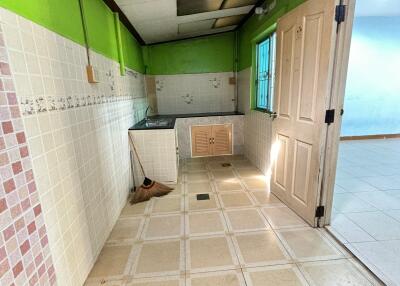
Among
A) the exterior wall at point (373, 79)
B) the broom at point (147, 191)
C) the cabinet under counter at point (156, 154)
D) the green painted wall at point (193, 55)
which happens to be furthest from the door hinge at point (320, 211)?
the exterior wall at point (373, 79)

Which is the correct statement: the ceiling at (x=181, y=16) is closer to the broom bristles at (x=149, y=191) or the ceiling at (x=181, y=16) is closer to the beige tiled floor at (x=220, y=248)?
the broom bristles at (x=149, y=191)

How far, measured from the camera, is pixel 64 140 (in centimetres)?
142

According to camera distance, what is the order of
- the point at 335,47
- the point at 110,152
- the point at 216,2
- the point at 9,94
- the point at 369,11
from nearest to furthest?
the point at 9,94 < the point at 335,47 < the point at 110,152 < the point at 216,2 < the point at 369,11

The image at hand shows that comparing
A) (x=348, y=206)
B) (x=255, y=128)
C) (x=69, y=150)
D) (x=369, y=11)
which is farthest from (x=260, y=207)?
(x=369, y=11)

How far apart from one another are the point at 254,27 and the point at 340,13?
197cm

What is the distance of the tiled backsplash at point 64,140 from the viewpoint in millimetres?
1062

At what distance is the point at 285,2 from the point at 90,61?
6.81 ft

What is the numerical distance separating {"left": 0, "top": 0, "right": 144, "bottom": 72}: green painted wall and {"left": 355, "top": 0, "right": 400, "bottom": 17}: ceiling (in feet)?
13.3

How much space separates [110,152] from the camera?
227 centimetres

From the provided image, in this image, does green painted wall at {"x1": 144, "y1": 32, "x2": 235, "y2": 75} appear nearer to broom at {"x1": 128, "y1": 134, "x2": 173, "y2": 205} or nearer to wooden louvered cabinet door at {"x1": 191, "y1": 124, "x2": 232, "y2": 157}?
wooden louvered cabinet door at {"x1": 191, "y1": 124, "x2": 232, "y2": 157}

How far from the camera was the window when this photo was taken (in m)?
3.12

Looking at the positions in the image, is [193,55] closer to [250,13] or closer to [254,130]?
[250,13]

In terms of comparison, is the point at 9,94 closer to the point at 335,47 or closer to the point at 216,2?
the point at 335,47

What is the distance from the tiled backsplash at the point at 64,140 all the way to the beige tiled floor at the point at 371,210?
6.65 feet
